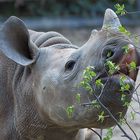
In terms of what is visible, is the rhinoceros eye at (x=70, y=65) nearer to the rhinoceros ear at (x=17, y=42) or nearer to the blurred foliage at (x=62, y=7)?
the rhinoceros ear at (x=17, y=42)

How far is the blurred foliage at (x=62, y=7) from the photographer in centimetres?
1307

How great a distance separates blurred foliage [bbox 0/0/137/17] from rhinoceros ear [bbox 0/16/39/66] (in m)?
8.54

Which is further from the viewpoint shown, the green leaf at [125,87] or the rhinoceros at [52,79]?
the rhinoceros at [52,79]

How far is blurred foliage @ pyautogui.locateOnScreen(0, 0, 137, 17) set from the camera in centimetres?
1307

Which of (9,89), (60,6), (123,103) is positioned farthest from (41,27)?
(123,103)

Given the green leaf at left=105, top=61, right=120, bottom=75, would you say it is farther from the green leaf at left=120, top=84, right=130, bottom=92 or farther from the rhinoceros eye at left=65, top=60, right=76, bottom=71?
the rhinoceros eye at left=65, top=60, right=76, bottom=71

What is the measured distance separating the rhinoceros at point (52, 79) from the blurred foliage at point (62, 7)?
329 inches

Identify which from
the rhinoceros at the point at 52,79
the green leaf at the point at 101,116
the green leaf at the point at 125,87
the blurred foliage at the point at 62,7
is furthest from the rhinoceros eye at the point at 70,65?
the blurred foliage at the point at 62,7

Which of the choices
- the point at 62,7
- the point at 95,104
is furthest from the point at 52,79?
the point at 62,7

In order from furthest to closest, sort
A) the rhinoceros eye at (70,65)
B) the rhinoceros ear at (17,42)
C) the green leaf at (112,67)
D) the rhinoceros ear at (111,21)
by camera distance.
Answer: the rhinoceros ear at (17,42), the rhinoceros eye at (70,65), the rhinoceros ear at (111,21), the green leaf at (112,67)

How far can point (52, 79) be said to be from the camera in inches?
163

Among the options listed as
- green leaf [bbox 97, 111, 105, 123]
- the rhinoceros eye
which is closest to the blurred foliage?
the rhinoceros eye

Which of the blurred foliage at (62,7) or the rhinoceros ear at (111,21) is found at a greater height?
the rhinoceros ear at (111,21)

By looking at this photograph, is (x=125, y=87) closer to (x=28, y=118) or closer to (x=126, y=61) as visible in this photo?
(x=126, y=61)
